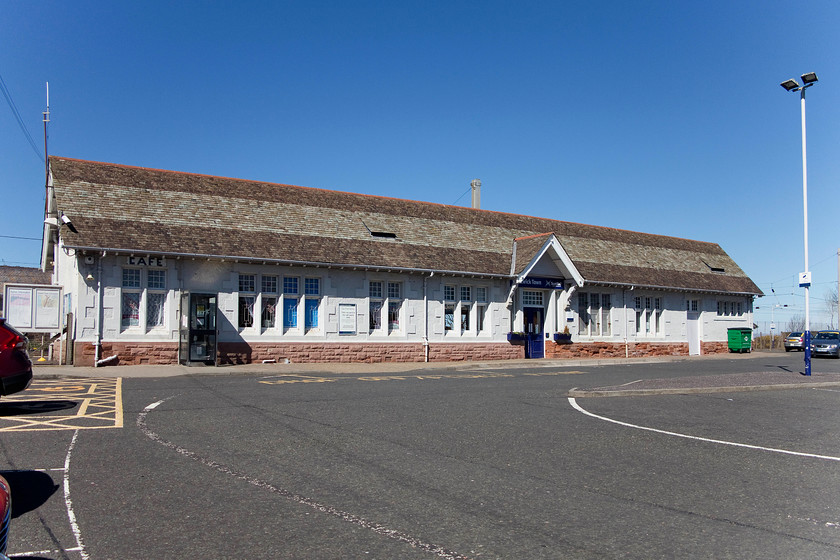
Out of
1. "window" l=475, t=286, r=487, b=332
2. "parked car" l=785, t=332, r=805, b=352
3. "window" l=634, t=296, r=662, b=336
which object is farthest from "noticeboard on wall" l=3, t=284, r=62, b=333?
"parked car" l=785, t=332, r=805, b=352

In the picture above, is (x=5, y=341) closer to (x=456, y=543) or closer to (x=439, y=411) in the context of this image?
(x=439, y=411)

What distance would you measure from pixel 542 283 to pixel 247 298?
12.8 m

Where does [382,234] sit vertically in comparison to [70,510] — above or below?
above

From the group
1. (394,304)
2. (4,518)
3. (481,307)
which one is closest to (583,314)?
(481,307)

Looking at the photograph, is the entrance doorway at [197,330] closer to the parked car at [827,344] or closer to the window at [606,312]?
the window at [606,312]

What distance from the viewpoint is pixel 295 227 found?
26047mm

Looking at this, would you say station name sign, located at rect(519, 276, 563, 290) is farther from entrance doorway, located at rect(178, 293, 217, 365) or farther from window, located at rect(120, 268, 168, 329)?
window, located at rect(120, 268, 168, 329)

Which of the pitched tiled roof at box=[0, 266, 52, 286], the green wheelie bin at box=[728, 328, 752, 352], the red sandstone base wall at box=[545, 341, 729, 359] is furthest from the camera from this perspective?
the pitched tiled roof at box=[0, 266, 52, 286]

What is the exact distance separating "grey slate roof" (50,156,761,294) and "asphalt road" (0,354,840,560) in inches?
412

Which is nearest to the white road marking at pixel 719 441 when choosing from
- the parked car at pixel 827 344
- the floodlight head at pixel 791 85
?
the floodlight head at pixel 791 85

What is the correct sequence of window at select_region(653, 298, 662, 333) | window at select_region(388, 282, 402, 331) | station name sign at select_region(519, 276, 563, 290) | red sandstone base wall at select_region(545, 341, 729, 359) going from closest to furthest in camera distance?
window at select_region(388, 282, 402, 331)
station name sign at select_region(519, 276, 563, 290)
red sandstone base wall at select_region(545, 341, 729, 359)
window at select_region(653, 298, 662, 333)

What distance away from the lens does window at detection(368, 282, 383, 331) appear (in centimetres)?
2691

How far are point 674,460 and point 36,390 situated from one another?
12.9m

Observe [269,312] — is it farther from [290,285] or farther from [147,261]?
[147,261]
